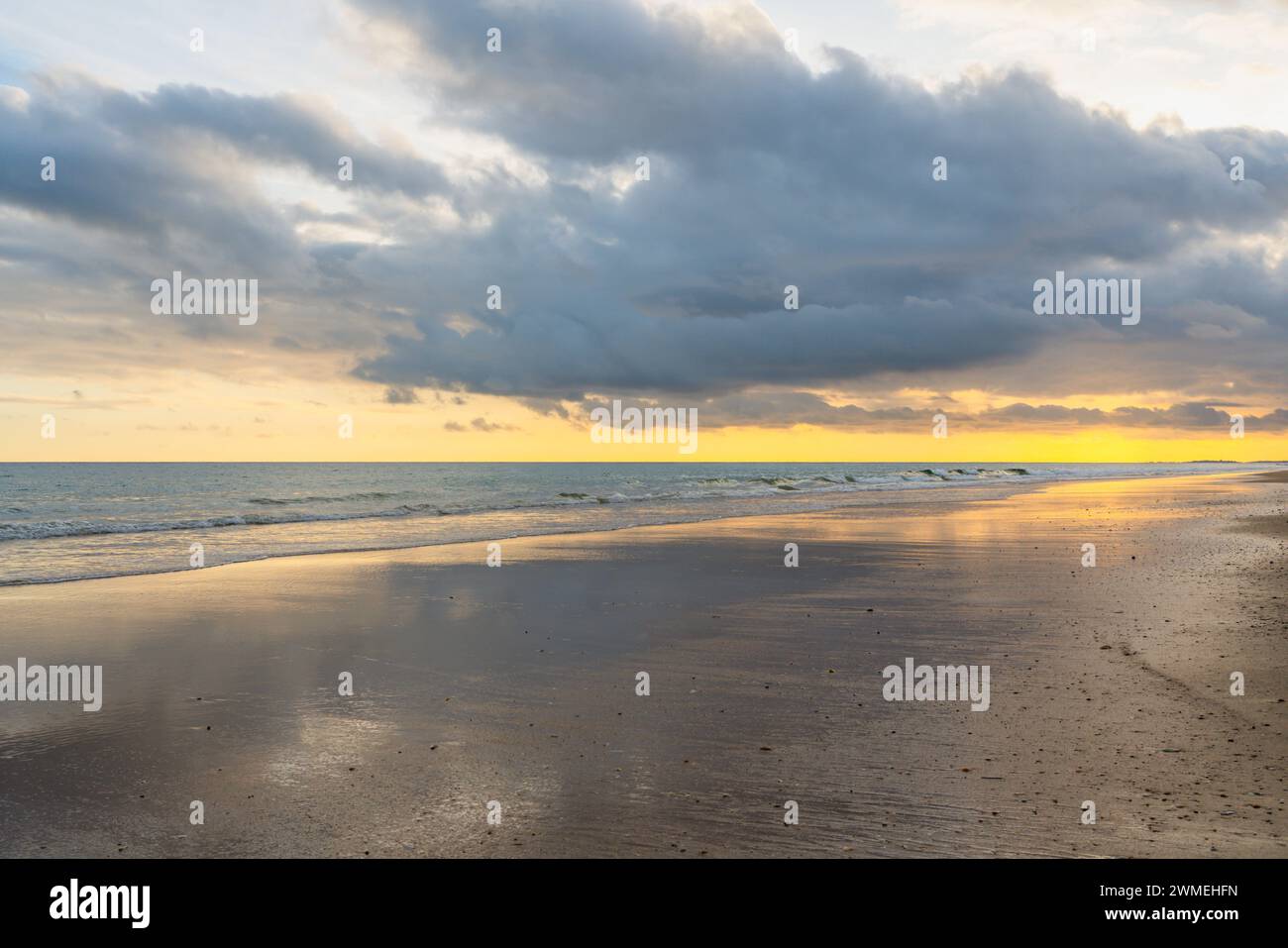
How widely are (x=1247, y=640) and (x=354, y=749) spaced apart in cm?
1049

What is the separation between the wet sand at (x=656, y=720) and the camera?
18.8ft

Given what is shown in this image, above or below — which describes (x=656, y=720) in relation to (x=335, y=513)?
below

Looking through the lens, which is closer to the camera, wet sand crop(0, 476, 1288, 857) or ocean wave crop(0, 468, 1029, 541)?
wet sand crop(0, 476, 1288, 857)

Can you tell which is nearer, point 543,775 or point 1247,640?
point 543,775

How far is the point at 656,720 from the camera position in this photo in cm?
823

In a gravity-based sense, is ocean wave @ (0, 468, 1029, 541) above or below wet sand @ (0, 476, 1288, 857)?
above

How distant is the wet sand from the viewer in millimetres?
5734

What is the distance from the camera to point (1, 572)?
2016 centimetres

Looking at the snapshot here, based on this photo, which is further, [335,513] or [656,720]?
[335,513]

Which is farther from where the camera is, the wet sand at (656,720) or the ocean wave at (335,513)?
the ocean wave at (335,513)

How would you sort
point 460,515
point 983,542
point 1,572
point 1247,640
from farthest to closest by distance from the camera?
1. point 460,515
2. point 983,542
3. point 1,572
4. point 1247,640

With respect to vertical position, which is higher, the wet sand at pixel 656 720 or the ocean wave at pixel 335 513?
the ocean wave at pixel 335 513

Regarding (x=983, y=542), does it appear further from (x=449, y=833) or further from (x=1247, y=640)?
(x=449, y=833)
